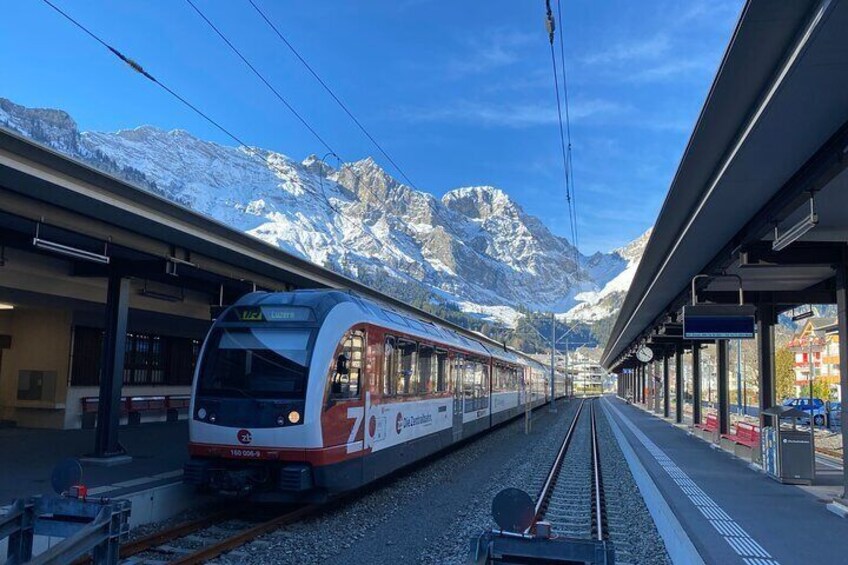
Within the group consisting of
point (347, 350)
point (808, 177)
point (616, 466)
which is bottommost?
point (616, 466)

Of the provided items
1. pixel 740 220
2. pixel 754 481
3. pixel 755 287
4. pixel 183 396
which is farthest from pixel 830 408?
pixel 183 396

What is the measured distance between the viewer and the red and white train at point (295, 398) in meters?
9.20

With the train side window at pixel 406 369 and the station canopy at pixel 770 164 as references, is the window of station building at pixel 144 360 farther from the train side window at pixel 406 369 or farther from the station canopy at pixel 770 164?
the station canopy at pixel 770 164

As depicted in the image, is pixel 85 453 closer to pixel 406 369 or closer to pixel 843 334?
pixel 406 369

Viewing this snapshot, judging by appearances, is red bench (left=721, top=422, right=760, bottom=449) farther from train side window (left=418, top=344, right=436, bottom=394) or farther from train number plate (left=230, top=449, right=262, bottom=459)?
train number plate (left=230, top=449, right=262, bottom=459)

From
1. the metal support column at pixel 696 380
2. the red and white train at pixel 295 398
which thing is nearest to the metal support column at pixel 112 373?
the red and white train at pixel 295 398

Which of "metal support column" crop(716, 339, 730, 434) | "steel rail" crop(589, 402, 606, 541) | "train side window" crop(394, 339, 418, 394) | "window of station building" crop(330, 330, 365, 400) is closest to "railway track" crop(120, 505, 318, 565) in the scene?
"window of station building" crop(330, 330, 365, 400)

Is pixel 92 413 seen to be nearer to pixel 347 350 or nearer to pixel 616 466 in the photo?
pixel 347 350

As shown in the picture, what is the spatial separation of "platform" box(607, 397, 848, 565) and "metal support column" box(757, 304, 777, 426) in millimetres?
1591

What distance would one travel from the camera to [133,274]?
42.0ft

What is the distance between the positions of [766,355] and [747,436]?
3.26 metres

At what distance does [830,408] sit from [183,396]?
93.0 ft

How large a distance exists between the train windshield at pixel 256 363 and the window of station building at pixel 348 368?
0.52m

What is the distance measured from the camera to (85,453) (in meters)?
12.7
